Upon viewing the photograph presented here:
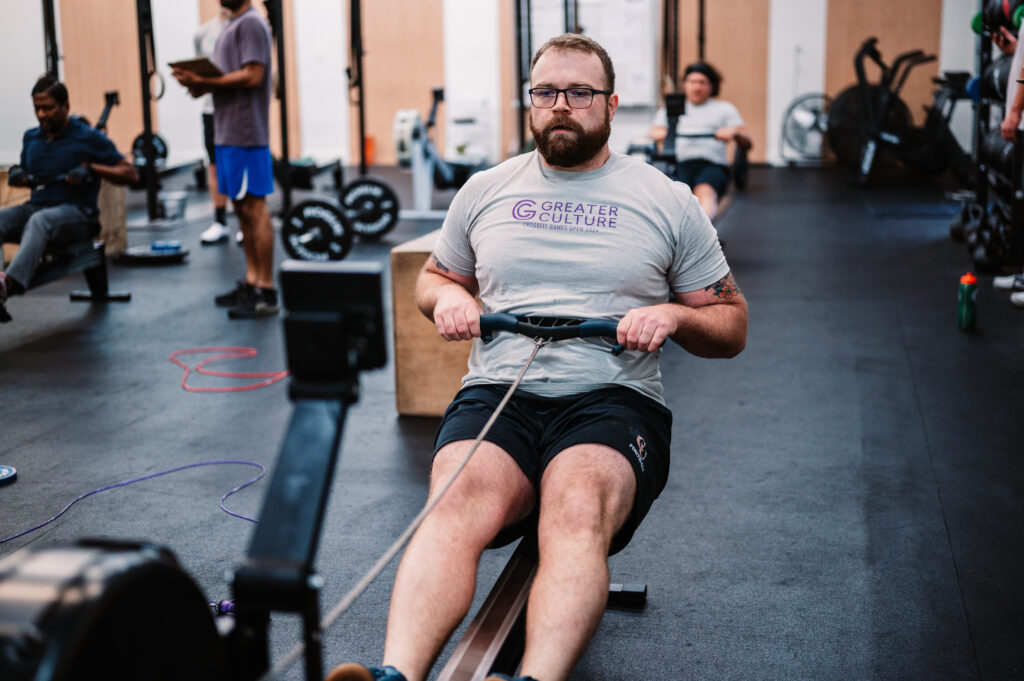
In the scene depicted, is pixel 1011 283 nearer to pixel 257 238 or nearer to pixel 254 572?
pixel 257 238

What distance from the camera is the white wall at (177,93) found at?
35.5ft

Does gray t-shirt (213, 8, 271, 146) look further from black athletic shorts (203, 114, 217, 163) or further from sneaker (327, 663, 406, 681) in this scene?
sneaker (327, 663, 406, 681)

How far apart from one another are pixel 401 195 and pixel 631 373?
800 cm

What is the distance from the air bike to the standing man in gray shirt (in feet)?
12.9

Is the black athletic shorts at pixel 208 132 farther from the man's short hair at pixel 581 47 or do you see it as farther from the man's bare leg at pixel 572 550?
the man's bare leg at pixel 572 550

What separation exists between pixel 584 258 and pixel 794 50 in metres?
10.4

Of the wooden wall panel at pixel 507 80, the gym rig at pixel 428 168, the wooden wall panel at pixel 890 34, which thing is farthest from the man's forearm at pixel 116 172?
the wooden wall panel at pixel 890 34

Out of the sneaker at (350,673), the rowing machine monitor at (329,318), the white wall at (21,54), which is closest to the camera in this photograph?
the rowing machine monitor at (329,318)

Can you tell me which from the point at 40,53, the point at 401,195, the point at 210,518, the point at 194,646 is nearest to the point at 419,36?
the point at 401,195

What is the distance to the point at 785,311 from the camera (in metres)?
5.08

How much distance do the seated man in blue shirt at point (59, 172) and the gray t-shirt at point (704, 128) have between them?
112 inches

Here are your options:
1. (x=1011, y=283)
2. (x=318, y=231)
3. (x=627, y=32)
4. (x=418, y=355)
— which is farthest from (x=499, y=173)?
(x=627, y=32)

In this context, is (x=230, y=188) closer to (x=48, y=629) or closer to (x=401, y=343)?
(x=401, y=343)

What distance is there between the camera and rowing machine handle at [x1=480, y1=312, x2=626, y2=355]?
Answer: 6.02ft
